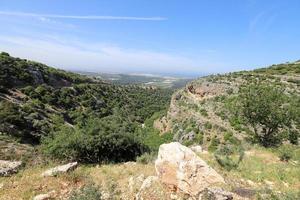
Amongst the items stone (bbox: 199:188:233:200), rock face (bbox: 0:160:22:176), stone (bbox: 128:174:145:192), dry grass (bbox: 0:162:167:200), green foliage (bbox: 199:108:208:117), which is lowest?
green foliage (bbox: 199:108:208:117)

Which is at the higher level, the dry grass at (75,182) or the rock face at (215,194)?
the rock face at (215,194)

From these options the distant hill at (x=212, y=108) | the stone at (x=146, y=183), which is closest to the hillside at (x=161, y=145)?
the stone at (x=146, y=183)

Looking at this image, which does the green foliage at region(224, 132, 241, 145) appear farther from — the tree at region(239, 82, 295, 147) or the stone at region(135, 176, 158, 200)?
the stone at region(135, 176, 158, 200)

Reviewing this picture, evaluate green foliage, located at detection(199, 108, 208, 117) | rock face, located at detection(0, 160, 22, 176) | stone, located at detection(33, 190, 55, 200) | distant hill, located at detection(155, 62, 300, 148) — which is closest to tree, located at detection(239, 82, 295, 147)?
distant hill, located at detection(155, 62, 300, 148)

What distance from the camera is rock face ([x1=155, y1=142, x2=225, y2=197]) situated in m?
8.54

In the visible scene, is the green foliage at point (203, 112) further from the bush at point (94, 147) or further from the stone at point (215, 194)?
the stone at point (215, 194)

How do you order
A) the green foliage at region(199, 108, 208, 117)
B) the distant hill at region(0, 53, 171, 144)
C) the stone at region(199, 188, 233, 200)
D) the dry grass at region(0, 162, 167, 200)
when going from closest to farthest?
1. the stone at region(199, 188, 233, 200)
2. the dry grass at region(0, 162, 167, 200)
3. the distant hill at region(0, 53, 171, 144)
4. the green foliage at region(199, 108, 208, 117)

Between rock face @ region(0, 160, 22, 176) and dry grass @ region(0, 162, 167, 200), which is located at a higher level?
dry grass @ region(0, 162, 167, 200)

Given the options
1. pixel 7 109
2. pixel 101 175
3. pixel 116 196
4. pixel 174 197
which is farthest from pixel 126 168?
pixel 7 109

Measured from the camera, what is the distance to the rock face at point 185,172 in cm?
854

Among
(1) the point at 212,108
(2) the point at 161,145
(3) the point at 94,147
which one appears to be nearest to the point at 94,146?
(3) the point at 94,147

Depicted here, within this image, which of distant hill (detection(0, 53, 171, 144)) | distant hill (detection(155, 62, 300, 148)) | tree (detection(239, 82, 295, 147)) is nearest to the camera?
tree (detection(239, 82, 295, 147))

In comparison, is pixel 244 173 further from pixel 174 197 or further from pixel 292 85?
pixel 292 85

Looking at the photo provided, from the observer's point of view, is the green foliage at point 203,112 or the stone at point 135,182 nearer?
the stone at point 135,182
